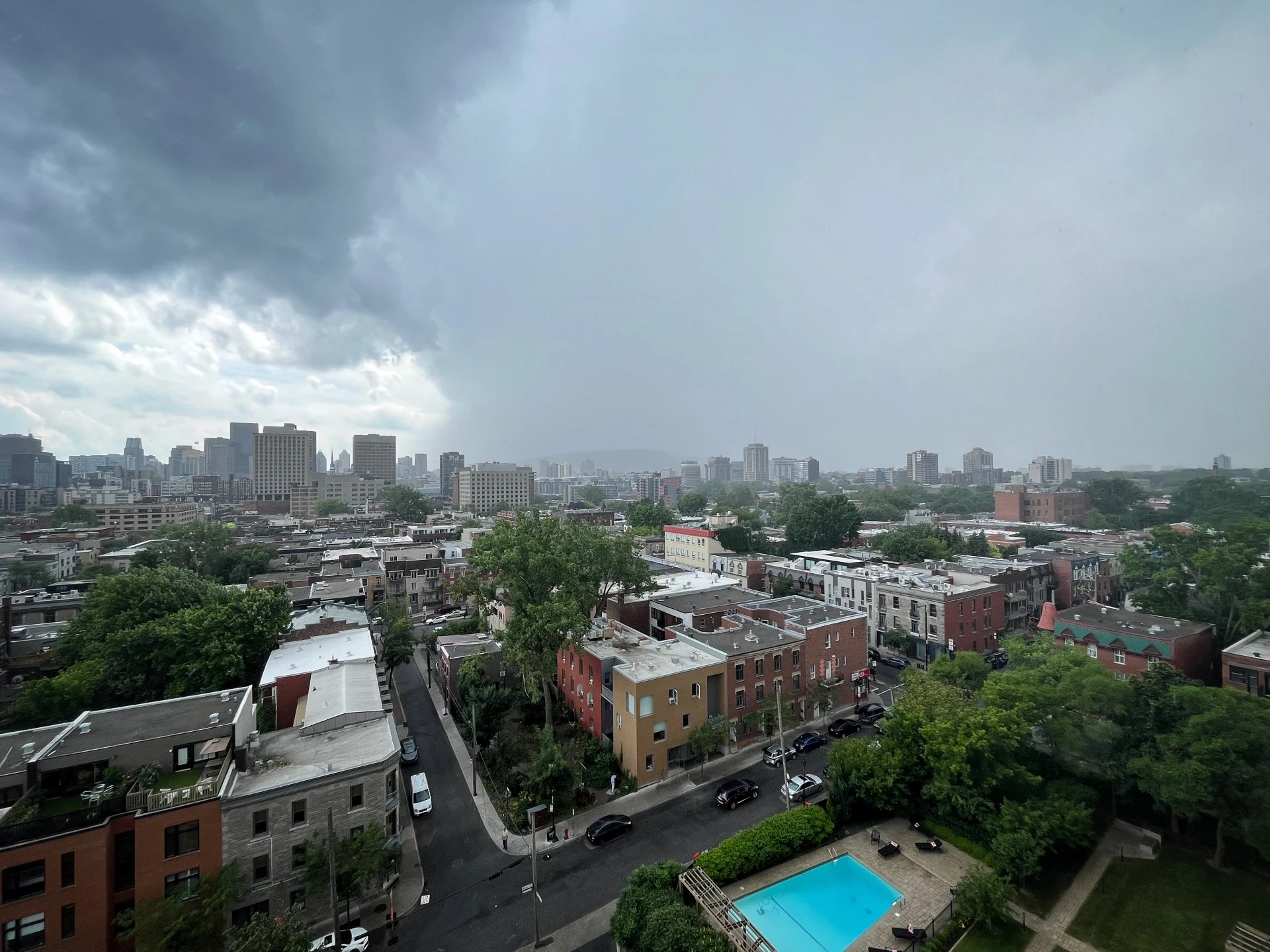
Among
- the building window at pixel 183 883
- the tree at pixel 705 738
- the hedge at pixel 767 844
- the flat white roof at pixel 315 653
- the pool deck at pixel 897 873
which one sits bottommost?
the pool deck at pixel 897 873

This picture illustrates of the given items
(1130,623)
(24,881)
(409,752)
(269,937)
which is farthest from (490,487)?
(269,937)

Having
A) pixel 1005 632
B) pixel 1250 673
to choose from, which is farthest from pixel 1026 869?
pixel 1005 632

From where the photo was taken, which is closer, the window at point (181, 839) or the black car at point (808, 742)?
the window at point (181, 839)

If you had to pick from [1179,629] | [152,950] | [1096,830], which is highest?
[1179,629]

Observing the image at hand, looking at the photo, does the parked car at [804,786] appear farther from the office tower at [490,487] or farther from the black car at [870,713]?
the office tower at [490,487]

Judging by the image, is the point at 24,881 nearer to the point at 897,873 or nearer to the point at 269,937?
the point at 269,937

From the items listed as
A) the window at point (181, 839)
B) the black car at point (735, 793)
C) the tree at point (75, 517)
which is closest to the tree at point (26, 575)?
the tree at point (75, 517)

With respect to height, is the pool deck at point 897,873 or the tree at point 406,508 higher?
the tree at point 406,508

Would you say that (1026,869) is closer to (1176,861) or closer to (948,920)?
(948,920)
